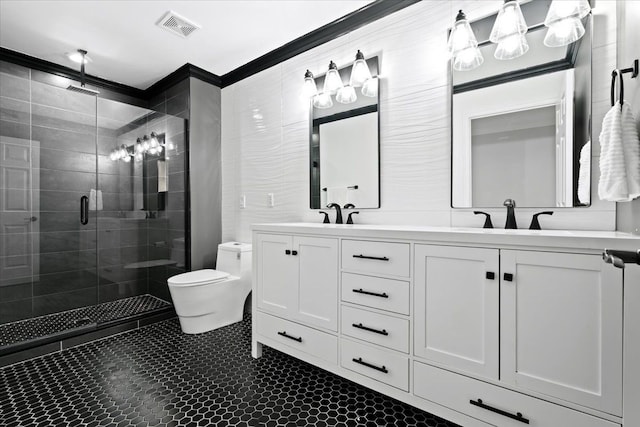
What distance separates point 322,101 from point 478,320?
1.79 meters

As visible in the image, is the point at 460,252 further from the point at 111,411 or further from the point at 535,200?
the point at 111,411

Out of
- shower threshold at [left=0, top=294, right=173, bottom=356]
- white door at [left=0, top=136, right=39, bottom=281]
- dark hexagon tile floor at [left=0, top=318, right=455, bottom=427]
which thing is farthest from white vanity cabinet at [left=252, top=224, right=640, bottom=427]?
white door at [left=0, top=136, right=39, bottom=281]

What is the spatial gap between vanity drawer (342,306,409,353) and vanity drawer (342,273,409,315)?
5 centimetres

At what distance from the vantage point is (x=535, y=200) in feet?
5.12

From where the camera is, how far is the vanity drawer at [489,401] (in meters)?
1.09

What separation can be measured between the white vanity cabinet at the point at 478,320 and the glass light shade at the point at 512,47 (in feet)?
3.04

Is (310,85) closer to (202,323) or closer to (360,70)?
(360,70)

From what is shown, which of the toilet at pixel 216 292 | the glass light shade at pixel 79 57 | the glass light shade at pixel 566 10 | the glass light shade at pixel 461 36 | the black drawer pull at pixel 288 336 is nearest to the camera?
the glass light shade at pixel 566 10

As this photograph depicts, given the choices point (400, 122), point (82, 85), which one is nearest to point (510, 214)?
point (400, 122)

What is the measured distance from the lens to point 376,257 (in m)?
1.53

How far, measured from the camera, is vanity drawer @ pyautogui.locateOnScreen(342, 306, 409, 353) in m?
1.45

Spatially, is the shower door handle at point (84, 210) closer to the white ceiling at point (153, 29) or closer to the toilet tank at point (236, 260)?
the toilet tank at point (236, 260)

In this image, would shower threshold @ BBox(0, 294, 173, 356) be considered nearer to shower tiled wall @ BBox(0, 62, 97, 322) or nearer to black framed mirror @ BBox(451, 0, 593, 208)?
shower tiled wall @ BBox(0, 62, 97, 322)

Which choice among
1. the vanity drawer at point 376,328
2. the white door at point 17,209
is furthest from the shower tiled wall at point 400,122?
the white door at point 17,209
